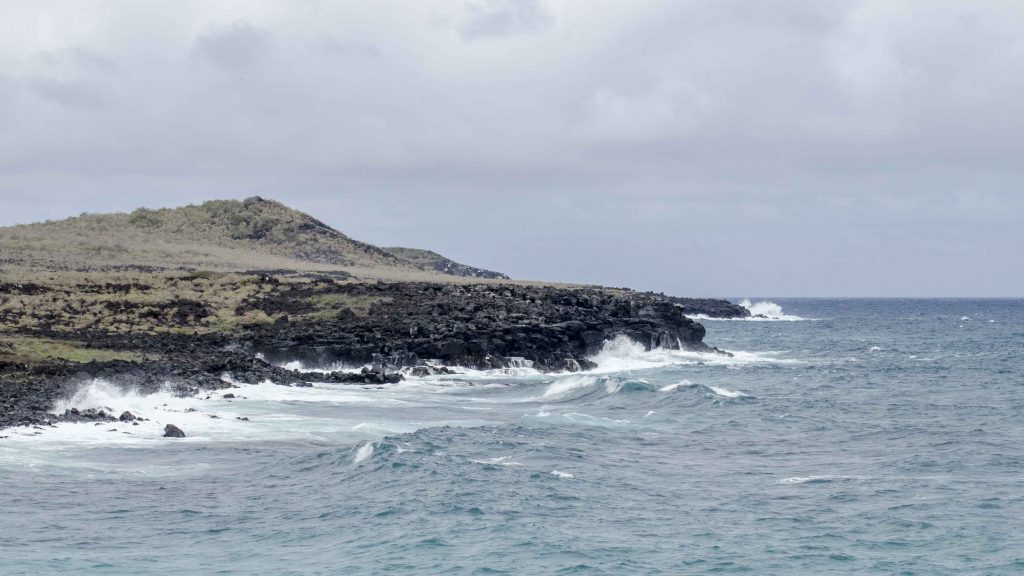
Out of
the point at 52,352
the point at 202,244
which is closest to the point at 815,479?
the point at 52,352

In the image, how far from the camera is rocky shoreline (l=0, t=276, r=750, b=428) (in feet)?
143

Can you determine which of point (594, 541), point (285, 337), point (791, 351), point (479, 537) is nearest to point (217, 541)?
point (479, 537)

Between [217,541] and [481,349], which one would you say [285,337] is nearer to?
[481,349]

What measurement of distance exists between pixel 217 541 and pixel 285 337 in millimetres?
37860

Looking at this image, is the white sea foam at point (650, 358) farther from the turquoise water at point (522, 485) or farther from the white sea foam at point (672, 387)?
the turquoise water at point (522, 485)

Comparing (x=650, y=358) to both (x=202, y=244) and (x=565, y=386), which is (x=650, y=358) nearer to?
(x=565, y=386)

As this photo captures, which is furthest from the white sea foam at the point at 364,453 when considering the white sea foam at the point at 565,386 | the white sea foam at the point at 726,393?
the white sea foam at the point at 726,393

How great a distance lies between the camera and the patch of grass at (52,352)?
45.8m

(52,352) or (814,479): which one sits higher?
(52,352)

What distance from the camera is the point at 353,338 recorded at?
202 feet

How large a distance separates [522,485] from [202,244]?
109 m

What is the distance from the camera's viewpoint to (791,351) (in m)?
87.1

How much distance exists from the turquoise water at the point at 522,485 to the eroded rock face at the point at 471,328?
9.70 metres

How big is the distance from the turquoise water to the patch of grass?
5.58 meters
